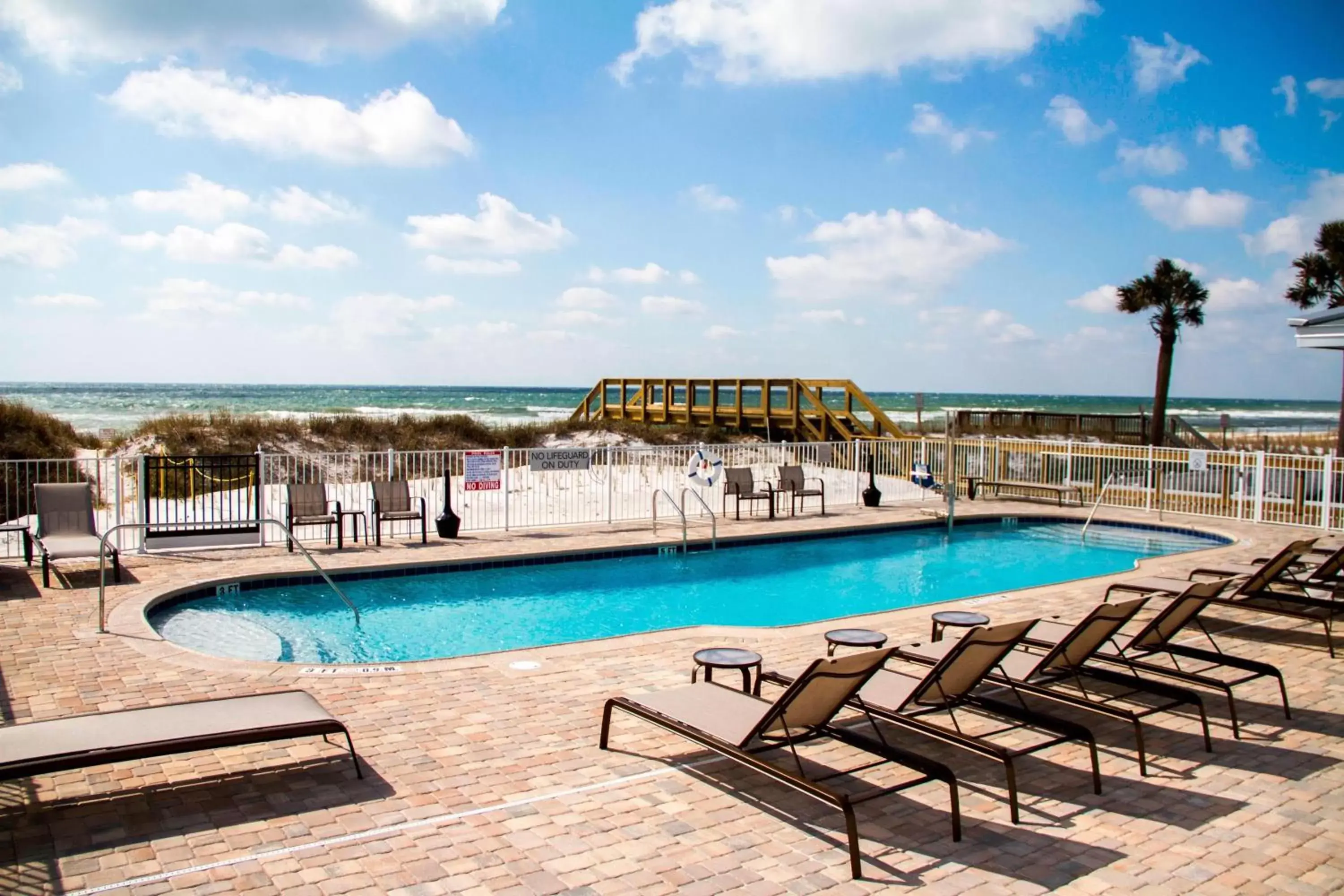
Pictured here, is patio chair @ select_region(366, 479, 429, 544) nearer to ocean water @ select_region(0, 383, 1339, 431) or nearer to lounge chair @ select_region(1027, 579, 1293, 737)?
lounge chair @ select_region(1027, 579, 1293, 737)

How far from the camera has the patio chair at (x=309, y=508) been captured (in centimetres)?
1193

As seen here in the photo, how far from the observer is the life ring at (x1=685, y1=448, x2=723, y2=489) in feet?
49.5

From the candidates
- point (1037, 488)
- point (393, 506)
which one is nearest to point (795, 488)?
point (1037, 488)

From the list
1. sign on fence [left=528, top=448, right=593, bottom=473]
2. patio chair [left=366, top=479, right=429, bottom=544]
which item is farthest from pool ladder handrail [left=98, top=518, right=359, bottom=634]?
sign on fence [left=528, top=448, right=593, bottom=473]

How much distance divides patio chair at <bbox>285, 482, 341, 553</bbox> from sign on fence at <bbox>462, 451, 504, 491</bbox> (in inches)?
68.4

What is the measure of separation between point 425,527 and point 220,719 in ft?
26.6

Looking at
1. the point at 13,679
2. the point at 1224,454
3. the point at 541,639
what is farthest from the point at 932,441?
the point at 13,679

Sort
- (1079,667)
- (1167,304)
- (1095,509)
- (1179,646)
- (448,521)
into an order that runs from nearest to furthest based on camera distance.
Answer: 1. (1079,667)
2. (1179,646)
3. (448,521)
4. (1095,509)
5. (1167,304)

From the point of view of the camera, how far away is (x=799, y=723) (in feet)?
14.3

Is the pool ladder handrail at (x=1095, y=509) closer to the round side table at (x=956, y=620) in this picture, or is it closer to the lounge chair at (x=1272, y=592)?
the lounge chair at (x=1272, y=592)

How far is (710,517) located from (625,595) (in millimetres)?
4990

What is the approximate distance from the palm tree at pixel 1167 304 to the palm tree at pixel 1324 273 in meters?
4.03

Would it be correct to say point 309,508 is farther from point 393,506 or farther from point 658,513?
point 658,513

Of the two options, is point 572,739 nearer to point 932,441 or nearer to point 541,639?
point 541,639
